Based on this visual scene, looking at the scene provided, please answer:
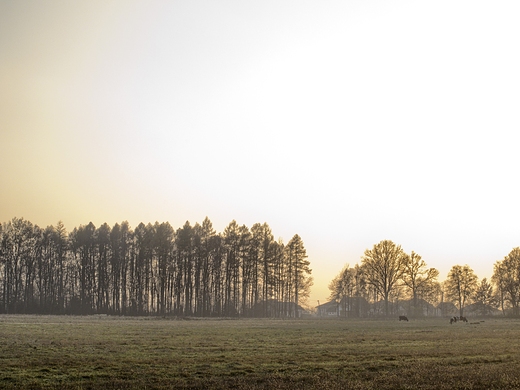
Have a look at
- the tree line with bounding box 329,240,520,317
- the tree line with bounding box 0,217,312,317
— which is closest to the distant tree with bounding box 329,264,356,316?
the tree line with bounding box 329,240,520,317

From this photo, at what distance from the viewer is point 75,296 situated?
111 meters

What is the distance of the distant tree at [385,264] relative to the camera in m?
114

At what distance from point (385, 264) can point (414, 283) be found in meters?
13.4

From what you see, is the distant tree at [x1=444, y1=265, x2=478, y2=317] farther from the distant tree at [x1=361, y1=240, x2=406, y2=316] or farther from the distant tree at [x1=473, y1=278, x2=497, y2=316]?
the distant tree at [x1=361, y1=240, x2=406, y2=316]

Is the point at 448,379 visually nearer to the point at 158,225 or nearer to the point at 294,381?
the point at 294,381

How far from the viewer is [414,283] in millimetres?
121438

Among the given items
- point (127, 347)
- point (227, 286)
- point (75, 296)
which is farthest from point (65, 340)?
point (75, 296)

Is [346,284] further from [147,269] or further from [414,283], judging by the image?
[147,269]

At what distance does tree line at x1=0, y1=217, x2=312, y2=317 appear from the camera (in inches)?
4193

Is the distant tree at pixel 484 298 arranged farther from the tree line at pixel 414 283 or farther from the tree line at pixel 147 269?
the tree line at pixel 147 269

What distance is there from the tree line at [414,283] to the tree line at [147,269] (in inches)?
729

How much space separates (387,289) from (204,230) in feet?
152

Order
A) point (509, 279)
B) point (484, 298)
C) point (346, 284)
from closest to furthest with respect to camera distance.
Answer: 1. point (509, 279)
2. point (484, 298)
3. point (346, 284)

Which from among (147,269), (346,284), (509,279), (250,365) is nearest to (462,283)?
(509,279)
